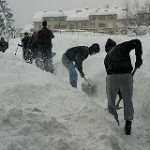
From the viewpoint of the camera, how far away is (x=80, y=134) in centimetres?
486

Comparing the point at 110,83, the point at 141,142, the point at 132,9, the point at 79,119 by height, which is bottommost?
the point at 141,142

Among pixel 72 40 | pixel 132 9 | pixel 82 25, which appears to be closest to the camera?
pixel 72 40

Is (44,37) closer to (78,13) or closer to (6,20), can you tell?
(6,20)

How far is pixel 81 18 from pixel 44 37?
207ft

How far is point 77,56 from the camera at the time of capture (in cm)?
785

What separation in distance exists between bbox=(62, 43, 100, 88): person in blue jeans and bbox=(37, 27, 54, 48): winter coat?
2.32 m

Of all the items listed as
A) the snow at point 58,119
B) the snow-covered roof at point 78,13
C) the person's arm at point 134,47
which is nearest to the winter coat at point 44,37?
the snow at point 58,119

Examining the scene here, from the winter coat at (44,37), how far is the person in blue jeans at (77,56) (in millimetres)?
2318

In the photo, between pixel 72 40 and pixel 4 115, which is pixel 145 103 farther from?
pixel 72 40

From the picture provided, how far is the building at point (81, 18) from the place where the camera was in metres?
73.4

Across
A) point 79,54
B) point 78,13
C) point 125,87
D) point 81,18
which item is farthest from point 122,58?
point 78,13

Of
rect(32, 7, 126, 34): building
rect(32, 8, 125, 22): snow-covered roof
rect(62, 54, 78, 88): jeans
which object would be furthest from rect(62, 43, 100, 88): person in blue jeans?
rect(32, 8, 125, 22): snow-covered roof

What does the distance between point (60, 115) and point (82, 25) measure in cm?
7041

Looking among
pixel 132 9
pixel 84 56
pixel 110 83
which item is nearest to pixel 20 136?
pixel 110 83
